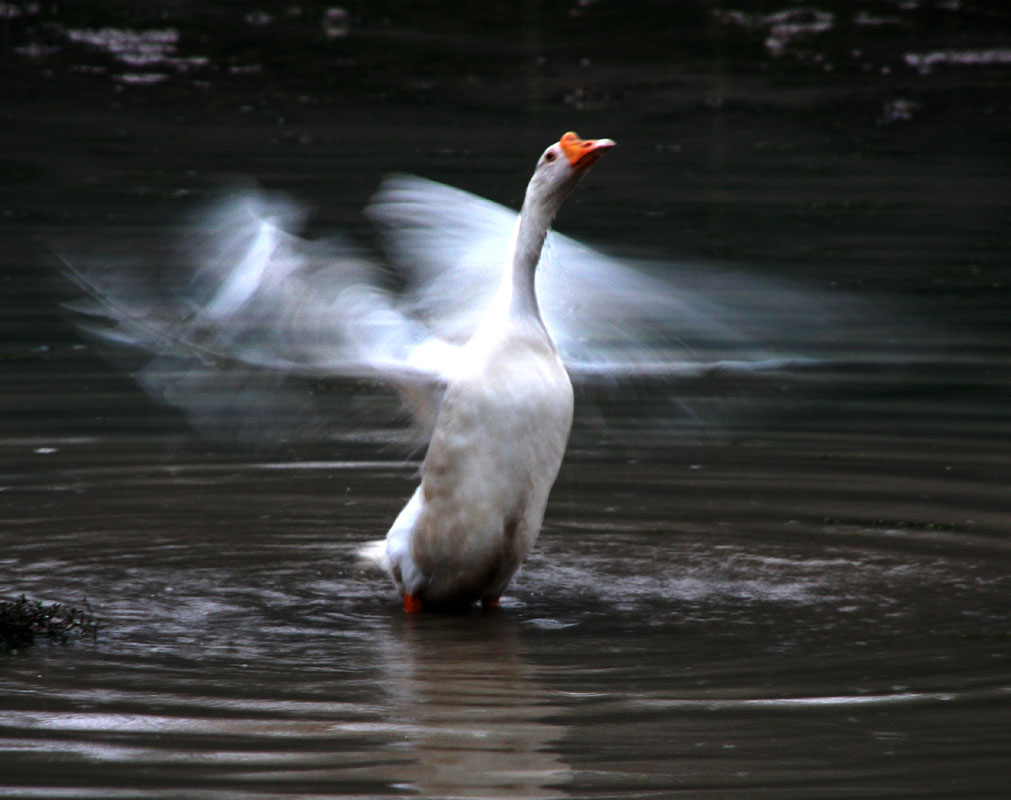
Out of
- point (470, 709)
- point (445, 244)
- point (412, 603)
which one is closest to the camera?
point (470, 709)

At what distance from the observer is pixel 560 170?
22.9 ft

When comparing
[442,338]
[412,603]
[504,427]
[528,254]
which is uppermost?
[528,254]

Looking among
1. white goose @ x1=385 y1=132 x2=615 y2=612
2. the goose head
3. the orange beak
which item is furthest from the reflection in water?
the orange beak

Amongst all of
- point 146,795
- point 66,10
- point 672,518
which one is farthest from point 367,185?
point 146,795

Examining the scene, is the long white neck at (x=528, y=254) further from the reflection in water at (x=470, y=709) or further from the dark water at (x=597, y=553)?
the reflection in water at (x=470, y=709)

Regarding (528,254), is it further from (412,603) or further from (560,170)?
(412,603)

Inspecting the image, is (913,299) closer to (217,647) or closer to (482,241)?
(482,241)

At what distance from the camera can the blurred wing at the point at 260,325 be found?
6.84 metres

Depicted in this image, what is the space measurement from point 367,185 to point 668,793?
14961mm

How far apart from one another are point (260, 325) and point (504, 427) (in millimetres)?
936

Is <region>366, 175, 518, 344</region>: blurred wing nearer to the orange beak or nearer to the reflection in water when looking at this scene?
the orange beak

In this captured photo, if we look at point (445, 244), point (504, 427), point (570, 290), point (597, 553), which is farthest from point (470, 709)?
point (445, 244)

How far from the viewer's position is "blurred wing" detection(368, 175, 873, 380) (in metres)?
7.39

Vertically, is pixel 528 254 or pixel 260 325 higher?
pixel 528 254
